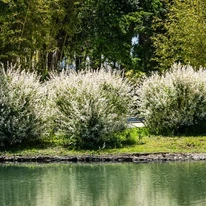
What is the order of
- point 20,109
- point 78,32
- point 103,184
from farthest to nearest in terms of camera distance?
point 78,32, point 20,109, point 103,184

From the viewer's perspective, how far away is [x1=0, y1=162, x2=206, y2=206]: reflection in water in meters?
11.7

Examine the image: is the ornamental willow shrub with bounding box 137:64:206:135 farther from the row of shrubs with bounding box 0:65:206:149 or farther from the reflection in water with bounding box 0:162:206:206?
the reflection in water with bounding box 0:162:206:206

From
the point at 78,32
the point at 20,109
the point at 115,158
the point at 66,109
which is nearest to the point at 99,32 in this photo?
the point at 78,32

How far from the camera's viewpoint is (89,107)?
1895 centimetres

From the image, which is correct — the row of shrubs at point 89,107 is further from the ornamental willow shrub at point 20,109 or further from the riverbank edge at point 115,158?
the riverbank edge at point 115,158

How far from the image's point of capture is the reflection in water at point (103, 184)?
11.7 metres

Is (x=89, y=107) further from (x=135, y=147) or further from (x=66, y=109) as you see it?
(x=135, y=147)

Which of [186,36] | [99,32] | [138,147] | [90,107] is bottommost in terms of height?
[138,147]

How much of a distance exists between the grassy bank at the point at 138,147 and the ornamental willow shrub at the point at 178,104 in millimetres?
993

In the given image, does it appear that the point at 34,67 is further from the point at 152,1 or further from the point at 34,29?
the point at 152,1

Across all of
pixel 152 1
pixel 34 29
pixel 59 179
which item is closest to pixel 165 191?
pixel 59 179

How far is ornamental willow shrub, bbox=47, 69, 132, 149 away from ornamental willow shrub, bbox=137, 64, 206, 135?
134 centimetres

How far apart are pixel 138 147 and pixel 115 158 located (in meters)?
1.62

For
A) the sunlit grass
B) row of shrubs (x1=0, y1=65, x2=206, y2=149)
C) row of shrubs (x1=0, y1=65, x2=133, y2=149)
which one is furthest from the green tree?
row of shrubs (x1=0, y1=65, x2=133, y2=149)
